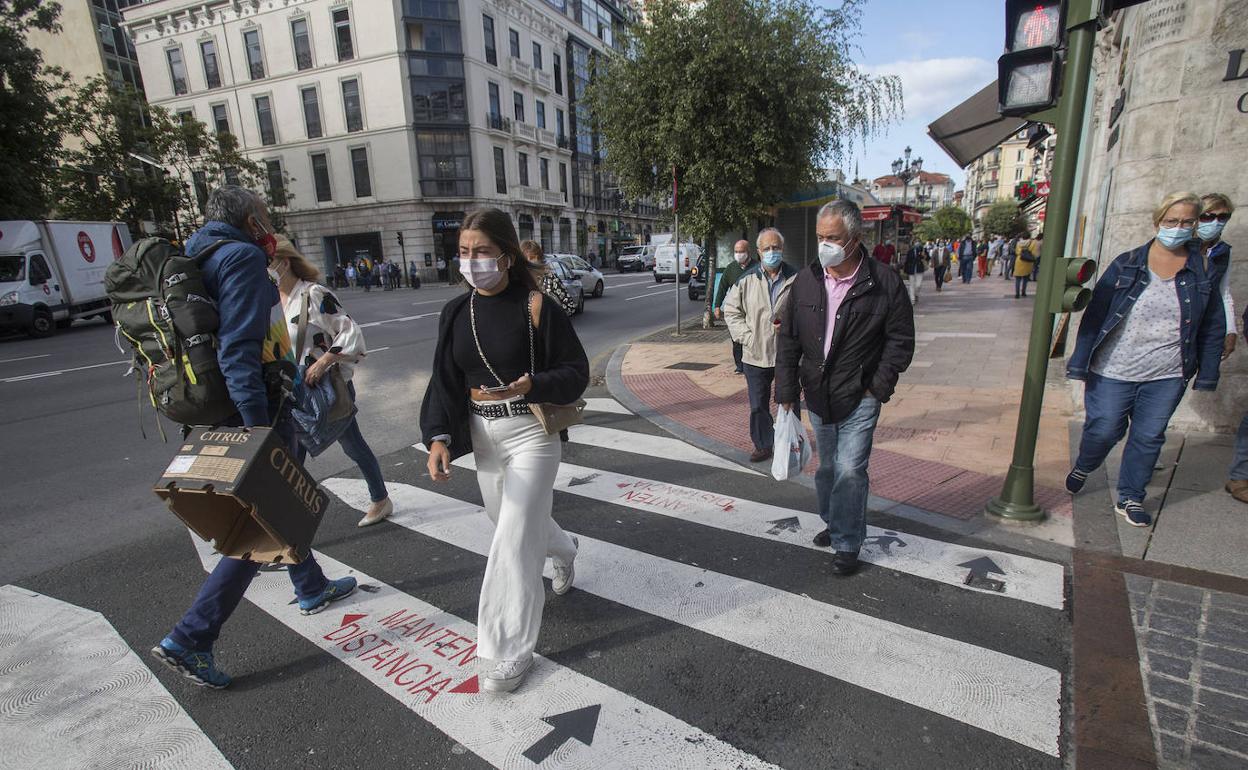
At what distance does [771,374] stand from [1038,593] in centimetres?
242

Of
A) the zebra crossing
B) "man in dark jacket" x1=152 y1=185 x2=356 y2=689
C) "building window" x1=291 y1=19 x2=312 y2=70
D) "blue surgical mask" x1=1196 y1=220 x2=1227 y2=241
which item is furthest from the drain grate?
"building window" x1=291 y1=19 x2=312 y2=70

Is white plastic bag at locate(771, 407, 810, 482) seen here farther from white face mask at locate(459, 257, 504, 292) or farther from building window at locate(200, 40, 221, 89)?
building window at locate(200, 40, 221, 89)

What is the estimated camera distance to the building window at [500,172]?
41.4 m

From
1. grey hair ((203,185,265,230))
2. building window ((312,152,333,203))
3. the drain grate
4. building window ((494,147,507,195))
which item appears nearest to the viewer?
grey hair ((203,185,265,230))

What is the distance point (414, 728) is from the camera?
2355 millimetres

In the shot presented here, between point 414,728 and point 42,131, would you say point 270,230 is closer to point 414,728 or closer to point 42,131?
point 414,728

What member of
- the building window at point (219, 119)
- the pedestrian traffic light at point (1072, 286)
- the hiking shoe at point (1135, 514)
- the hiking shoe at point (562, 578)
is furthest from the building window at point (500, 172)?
the hiking shoe at point (1135, 514)

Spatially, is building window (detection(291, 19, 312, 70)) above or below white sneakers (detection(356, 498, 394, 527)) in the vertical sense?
above

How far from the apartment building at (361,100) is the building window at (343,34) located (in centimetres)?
7

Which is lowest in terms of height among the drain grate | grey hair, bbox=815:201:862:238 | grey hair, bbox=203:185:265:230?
the drain grate

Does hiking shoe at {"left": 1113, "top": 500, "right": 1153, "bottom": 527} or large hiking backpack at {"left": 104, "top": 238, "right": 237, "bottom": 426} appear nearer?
large hiking backpack at {"left": 104, "top": 238, "right": 237, "bottom": 426}

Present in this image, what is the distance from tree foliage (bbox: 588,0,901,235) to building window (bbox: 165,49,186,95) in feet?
142

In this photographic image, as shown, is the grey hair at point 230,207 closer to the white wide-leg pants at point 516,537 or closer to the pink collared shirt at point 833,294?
the white wide-leg pants at point 516,537

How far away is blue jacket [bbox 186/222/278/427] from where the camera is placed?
243 cm
